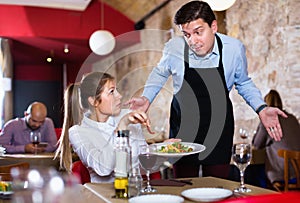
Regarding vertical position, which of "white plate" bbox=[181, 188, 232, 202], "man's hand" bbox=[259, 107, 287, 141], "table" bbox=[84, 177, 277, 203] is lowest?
"table" bbox=[84, 177, 277, 203]

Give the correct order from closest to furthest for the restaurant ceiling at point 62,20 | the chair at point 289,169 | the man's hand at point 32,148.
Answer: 1. the chair at point 289,169
2. the man's hand at point 32,148
3. the restaurant ceiling at point 62,20

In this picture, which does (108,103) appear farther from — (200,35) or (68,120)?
(200,35)

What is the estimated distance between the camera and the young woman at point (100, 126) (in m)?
1.98

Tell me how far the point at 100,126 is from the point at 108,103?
0.38ft

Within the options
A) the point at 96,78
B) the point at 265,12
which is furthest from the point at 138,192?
the point at 265,12

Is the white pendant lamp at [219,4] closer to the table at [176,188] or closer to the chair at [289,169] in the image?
the chair at [289,169]

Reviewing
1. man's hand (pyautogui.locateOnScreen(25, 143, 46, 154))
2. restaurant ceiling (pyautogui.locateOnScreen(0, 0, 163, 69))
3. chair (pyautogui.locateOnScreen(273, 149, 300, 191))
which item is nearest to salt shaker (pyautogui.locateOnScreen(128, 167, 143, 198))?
chair (pyautogui.locateOnScreen(273, 149, 300, 191))

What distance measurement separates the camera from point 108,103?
7.29 feet

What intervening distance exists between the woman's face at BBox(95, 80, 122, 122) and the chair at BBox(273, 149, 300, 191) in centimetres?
157

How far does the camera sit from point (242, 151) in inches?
67.2

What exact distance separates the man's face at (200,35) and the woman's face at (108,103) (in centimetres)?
45

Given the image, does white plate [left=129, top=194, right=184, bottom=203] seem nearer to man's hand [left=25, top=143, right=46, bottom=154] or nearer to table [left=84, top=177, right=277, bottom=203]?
table [left=84, top=177, right=277, bottom=203]

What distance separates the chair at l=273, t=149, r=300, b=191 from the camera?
3295 millimetres

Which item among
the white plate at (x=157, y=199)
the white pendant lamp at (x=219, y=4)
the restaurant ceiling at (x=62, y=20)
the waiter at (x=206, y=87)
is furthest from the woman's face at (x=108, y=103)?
the restaurant ceiling at (x=62, y=20)
